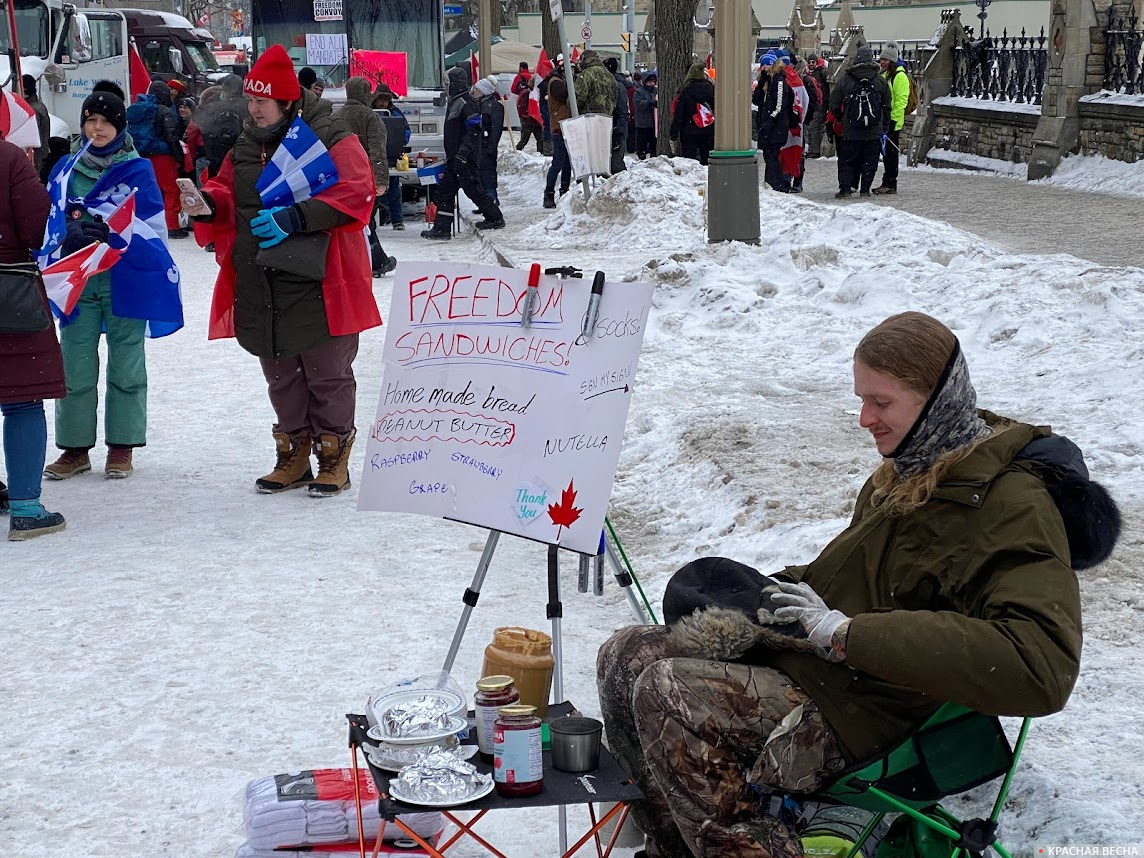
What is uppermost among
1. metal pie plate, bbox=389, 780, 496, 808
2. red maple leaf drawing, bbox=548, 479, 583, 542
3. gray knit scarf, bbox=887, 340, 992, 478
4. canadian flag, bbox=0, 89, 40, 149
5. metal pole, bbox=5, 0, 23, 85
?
metal pole, bbox=5, 0, 23, 85

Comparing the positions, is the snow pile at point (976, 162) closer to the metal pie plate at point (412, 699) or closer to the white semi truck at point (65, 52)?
the white semi truck at point (65, 52)

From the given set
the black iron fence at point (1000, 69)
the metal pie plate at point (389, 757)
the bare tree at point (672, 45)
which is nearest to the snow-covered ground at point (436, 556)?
the metal pie plate at point (389, 757)

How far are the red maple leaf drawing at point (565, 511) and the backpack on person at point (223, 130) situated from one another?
687 cm

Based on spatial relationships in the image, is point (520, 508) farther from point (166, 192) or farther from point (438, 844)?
point (166, 192)

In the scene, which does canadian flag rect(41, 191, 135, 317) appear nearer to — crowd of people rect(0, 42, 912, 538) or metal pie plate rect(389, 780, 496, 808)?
crowd of people rect(0, 42, 912, 538)

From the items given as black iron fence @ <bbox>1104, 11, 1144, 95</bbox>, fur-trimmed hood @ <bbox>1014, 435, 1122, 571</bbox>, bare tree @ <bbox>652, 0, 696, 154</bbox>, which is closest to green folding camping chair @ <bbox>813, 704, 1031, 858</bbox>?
fur-trimmed hood @ <bbox>1014, 435, 1122, 571</bbox>

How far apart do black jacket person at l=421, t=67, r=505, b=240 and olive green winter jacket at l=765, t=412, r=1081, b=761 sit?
14366mm

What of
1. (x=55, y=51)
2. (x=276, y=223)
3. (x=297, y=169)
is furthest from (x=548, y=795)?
(x=55, y=51)

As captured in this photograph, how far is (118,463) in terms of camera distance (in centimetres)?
722

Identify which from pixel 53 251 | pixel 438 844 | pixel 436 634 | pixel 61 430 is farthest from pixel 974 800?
pixel 61 430

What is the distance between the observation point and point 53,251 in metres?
6.45

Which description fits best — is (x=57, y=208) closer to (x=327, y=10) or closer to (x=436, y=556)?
(x=436, y=556)

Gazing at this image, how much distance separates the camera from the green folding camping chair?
2.75 meters

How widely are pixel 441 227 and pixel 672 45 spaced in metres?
6.77
